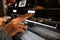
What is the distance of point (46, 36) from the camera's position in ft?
4.36

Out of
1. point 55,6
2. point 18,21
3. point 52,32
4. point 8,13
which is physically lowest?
point 8,13

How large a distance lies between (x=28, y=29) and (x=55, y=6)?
0.51 m

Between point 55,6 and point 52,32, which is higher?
point 55,6

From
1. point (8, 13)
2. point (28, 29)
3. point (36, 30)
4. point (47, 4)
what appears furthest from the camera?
point (8, 13)

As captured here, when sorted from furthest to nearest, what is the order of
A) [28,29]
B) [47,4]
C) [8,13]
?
[8,13] < [28,29] < [47,4]

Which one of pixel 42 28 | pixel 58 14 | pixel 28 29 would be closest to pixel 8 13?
pixel 28 29

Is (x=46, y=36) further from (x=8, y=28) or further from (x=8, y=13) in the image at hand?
(x=8, y=13)

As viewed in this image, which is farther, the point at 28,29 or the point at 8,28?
the point at 28,29

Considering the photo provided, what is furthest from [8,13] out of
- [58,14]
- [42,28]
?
[58,14]

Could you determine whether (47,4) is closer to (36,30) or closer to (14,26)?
(36,30)

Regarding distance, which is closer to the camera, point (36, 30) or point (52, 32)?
point (52, 32)

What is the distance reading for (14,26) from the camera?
125 cm

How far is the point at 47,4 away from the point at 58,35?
1.21 feet

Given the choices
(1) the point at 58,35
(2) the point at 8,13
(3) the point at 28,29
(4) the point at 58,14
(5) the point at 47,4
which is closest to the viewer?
(1) the point at 58,35
